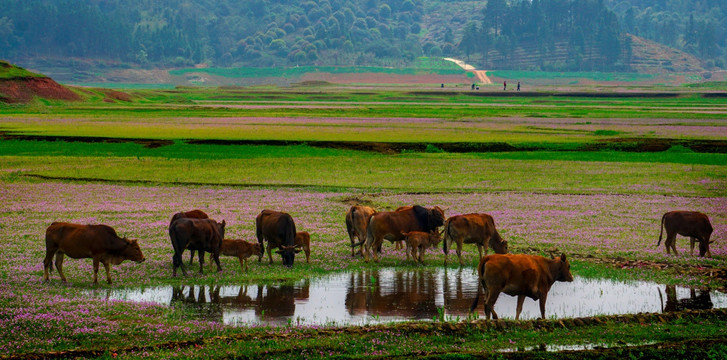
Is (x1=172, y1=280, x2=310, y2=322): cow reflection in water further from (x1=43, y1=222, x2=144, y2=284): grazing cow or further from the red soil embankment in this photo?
the red soil embankment

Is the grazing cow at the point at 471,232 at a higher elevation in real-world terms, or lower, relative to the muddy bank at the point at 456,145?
higher

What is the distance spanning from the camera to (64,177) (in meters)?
43.9

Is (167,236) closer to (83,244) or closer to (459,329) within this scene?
(83,244)

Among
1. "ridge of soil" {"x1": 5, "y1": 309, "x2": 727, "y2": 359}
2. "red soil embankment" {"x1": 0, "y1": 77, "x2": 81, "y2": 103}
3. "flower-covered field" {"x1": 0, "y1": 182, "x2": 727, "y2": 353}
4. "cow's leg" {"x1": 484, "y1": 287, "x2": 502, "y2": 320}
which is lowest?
"flower-covered field" {"x1": 0, "y1": 182, "x2": 727, "y2": 353}

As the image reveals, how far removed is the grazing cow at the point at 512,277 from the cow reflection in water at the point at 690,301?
3.60 meters

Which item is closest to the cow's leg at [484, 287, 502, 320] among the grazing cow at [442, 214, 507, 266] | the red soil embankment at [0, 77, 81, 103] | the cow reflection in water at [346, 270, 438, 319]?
the cow reflection in water at [346, 270, 438, 319]

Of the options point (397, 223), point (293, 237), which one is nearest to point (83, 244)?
point (293, 237)

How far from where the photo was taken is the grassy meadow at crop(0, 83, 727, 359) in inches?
602

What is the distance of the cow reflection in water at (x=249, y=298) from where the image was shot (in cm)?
1803

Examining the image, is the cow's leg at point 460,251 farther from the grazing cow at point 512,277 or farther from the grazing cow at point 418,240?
the grazing cow at point 512,277

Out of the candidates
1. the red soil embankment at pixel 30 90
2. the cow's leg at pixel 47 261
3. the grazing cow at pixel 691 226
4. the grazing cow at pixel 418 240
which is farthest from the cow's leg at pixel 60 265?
the red soil embankment at pixel 30 90

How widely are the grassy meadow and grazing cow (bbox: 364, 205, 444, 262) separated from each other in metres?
0.75

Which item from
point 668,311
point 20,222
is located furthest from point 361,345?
point 20,222

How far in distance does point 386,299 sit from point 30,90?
370ft
